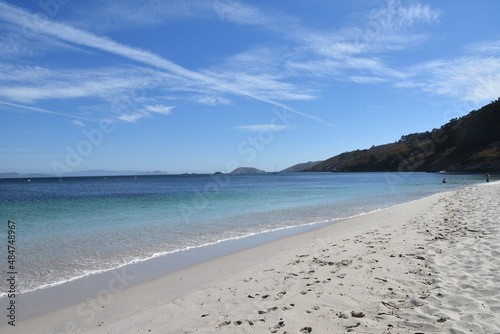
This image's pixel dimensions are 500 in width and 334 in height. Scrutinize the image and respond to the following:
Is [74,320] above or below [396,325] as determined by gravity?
below

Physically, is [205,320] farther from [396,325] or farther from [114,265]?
[114,265]

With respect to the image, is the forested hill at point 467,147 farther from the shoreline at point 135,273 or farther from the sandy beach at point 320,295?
the sandy beach at point 320,295

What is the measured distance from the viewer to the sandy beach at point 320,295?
4266mm

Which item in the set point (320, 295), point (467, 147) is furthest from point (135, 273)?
point (467, 147)

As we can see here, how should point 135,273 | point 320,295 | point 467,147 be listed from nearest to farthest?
point 320,295 → point 135,273 → point 467,147

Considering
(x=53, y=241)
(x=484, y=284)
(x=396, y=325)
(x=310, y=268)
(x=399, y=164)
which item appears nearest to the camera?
(x=396, y=325)

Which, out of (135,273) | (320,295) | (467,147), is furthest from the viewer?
(467,147)

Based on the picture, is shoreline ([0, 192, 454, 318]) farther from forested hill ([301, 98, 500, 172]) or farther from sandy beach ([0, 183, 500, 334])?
forested hill ([301, 98, 500, 172])

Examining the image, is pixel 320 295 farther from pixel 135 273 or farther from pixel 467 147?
pixel 467 147

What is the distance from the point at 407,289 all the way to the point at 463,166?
112 m

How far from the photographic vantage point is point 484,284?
5.07 m

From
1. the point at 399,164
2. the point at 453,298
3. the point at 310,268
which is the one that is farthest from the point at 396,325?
the point at 399,164

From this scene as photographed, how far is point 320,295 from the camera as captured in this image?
532 centimetres

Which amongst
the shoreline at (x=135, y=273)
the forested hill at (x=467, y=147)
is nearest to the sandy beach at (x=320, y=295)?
the shoreline at (x=135, y=273)
